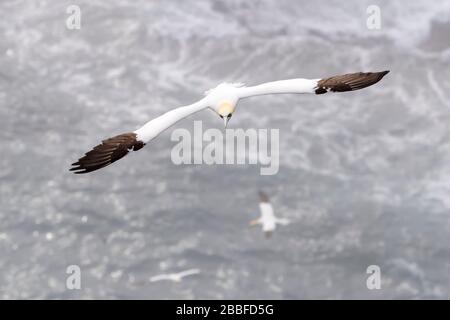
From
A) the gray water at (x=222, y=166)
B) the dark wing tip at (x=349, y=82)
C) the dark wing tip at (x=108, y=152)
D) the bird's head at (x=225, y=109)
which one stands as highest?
the gray water at (x=222, y=166)

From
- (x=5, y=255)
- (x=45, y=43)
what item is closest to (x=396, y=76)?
(x=45, y=43)

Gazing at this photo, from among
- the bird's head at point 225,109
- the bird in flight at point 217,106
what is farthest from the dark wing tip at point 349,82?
the bird's head at point 225,109

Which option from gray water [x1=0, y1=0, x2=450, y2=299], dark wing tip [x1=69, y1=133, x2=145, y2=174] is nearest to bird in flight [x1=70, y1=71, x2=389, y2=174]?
dark wing tip [x1=69, y1=133, x2=145, y2=174]

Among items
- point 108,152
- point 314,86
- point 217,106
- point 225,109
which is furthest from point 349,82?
point 108,152

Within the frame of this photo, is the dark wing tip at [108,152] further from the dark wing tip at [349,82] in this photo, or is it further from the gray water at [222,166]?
the gray water at [222,166]

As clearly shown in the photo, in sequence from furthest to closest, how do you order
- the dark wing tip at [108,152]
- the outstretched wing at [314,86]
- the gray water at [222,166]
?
1. the gray water at [222,166]
2. the outstretched wing at [314,86]
3. the dark wing tip at [108,152]

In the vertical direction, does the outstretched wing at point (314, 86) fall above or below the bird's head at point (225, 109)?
above

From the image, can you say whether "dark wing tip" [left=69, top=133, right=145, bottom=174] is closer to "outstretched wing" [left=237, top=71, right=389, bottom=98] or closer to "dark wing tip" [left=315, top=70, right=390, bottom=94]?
"outstretched wing" [left=237, top=71, right=389, bottom=98]
